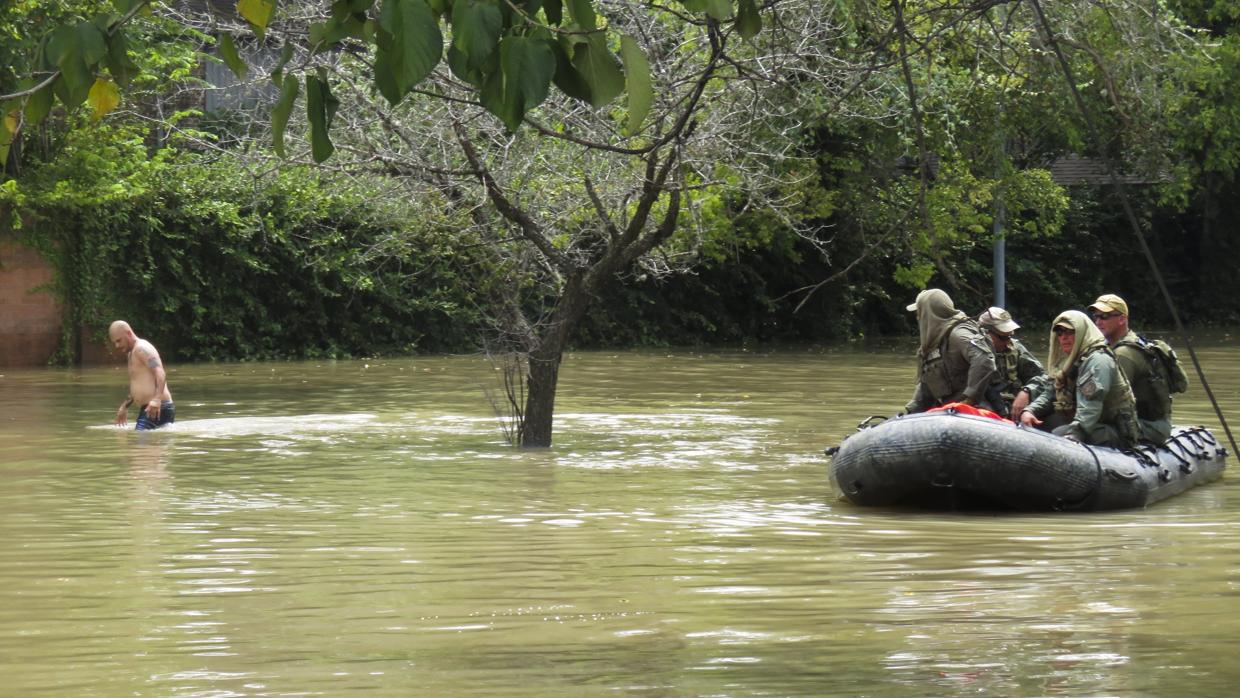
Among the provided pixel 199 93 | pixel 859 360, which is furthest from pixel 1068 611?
pixel 199 93

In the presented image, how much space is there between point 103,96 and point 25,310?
2587cm

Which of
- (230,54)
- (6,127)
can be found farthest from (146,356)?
(230,54)

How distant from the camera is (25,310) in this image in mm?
30078

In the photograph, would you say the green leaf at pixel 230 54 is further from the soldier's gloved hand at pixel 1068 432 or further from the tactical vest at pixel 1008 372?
the tactical vest at pixel 1008 372

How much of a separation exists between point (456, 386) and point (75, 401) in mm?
5642

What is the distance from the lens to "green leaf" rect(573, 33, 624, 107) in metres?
4.28

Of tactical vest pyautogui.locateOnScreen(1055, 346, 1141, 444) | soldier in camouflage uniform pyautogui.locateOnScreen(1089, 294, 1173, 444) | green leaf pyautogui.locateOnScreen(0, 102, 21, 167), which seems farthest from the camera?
soldier in camouflage uniform pyautogui.locateOnScreen(1089, 294, 1173, 444)

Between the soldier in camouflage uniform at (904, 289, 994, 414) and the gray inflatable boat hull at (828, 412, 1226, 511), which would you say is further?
the soldier in camouflage uniform at (904, 289, 994, 414)

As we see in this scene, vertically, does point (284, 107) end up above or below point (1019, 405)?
above

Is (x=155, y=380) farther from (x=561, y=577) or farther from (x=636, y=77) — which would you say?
(x=636, y=77)

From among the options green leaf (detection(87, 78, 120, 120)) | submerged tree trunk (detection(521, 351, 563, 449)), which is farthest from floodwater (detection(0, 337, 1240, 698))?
green leaf (detection(87, 78, 120, 120))

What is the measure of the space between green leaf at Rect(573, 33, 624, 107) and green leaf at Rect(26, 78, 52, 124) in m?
1.50

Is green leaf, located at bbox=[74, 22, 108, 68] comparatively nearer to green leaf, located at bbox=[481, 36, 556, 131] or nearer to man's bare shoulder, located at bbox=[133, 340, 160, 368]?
green leaf, located at bbox=[481, 36, 556, 131]

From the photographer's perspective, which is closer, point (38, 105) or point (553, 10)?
point (553, 10)
